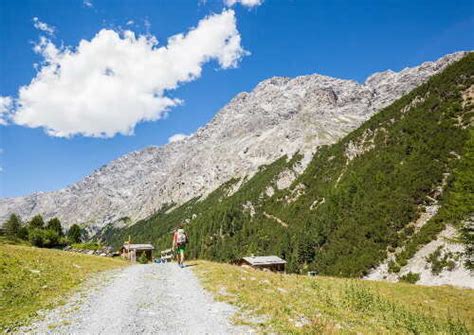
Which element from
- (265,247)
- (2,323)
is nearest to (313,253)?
(265,247)

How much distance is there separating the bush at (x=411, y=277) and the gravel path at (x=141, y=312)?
56.0 metres

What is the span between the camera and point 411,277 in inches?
2518

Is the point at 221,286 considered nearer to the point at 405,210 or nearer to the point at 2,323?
the point at 2,323

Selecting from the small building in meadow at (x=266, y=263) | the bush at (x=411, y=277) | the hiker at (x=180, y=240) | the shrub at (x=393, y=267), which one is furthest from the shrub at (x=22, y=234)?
the bush at (x=411, y=277)

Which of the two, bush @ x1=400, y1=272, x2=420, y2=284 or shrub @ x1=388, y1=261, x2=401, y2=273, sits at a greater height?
shrub @ x1=388, y1=261, x2=401, y2=273

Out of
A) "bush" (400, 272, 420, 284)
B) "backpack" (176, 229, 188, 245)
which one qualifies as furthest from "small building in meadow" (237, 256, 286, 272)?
"backpack" (176, 229, 188, 245)

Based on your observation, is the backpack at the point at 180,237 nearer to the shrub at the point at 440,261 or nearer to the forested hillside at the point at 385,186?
the forested hillside at the point at 385,186

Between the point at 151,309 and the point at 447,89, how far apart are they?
419 feet

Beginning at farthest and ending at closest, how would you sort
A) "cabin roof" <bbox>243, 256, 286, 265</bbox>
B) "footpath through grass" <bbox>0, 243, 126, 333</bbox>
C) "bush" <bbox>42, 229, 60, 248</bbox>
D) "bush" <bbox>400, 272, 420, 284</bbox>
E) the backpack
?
"bush" <bbox>42, 229, 60, 248</bbox> < "cabin roof" <bbox>243, 256, 286, 265</bbox> < "bush" <bbox>400, 272, 420, 284</bbox> < the backpack < "footpath through grass" <bbox>0, 243, 126, 333</bbox>

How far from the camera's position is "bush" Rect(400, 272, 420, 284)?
63188 millimetres

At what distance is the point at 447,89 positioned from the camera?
115375mm

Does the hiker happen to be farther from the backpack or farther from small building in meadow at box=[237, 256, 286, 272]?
small building in meadow at box=[237, 256, 286, 272]

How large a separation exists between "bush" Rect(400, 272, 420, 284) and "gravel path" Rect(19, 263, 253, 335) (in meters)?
56.0

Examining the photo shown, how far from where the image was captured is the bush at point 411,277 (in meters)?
63.2
